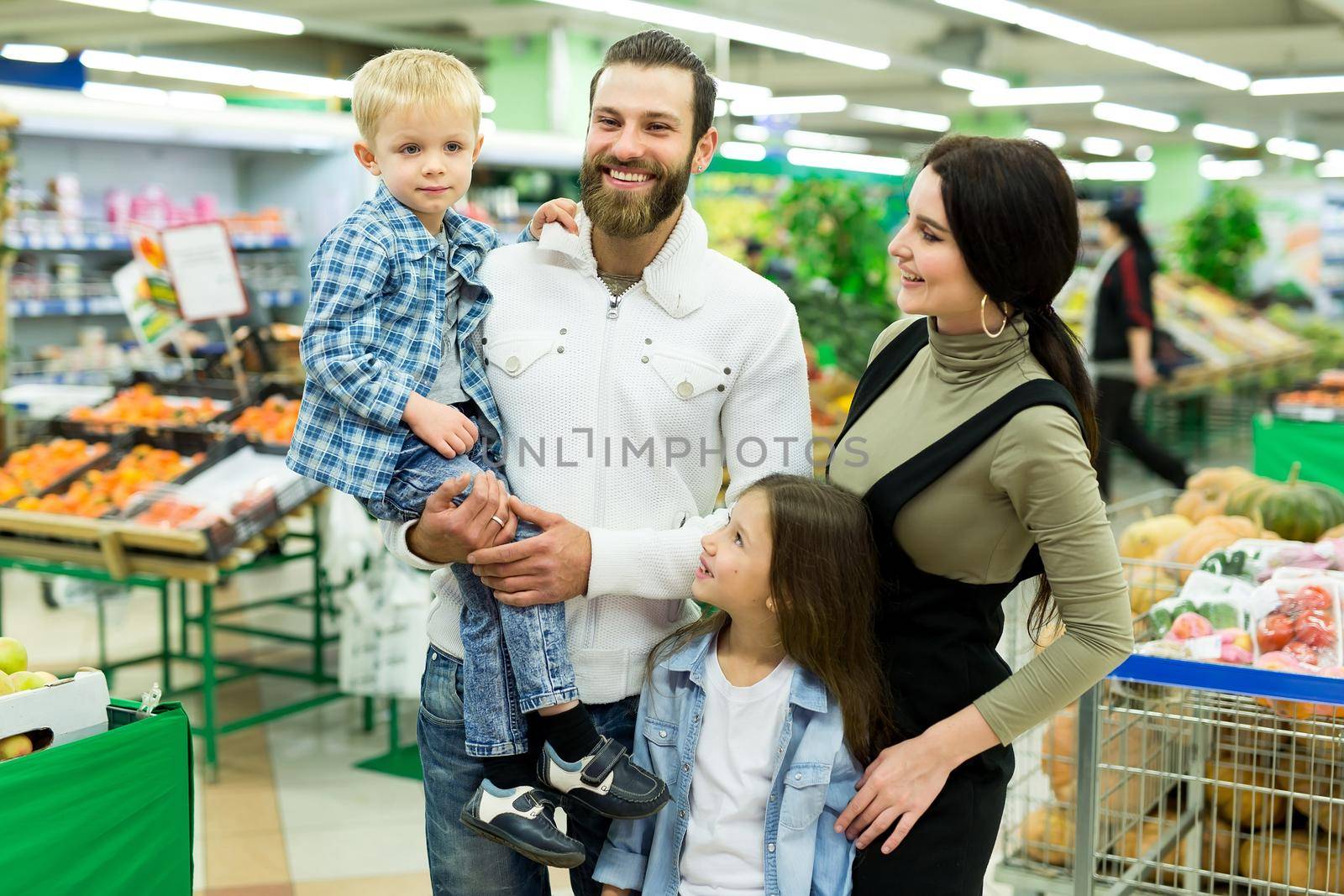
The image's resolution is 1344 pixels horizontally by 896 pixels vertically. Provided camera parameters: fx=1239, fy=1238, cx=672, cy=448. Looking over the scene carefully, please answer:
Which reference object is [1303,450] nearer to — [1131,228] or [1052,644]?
[1131,228]

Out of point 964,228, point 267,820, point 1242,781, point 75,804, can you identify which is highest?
point 964,228

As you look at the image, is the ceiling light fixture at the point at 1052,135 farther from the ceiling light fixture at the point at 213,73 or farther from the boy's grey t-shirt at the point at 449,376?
the boy's grey t-shirt at the point at 449,376

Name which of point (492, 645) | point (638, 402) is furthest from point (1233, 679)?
point (492, 645)

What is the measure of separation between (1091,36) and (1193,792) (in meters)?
9.49

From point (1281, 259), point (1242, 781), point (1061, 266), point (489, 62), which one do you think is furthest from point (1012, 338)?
point (1281, 259)

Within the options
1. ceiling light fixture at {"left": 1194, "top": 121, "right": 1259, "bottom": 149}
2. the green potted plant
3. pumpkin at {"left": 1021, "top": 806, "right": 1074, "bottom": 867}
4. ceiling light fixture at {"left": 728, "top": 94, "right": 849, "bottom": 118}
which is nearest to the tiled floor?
pumpkin at {"left": 1021, "top": 806, "right": 1074, "bottom": 867}

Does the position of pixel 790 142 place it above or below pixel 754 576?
above

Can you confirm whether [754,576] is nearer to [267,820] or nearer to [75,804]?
[75,804]

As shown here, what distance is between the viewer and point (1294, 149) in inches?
787

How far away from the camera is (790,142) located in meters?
19.9

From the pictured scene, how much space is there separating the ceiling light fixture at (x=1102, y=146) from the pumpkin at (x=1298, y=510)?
19.7 m

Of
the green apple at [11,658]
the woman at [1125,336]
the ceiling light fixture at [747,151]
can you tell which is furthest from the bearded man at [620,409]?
the ceiling light fixture at [747,151]

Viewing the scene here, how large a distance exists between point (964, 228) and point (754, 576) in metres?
0.54

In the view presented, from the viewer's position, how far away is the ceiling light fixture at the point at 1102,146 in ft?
71.2
